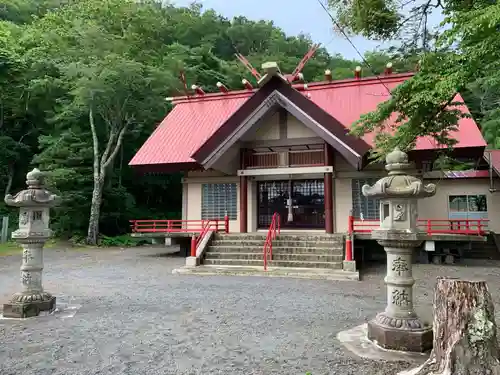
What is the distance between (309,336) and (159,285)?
15.1ft

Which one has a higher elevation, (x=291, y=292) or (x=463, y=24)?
(x=463, y=24)

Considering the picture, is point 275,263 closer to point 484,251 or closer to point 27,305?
point 27,305

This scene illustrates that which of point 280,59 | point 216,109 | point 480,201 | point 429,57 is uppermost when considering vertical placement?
point 280,59

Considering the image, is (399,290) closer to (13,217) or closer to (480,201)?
(480,201)

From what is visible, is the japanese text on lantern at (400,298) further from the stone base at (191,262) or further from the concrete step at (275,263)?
the stone base at (191,262)

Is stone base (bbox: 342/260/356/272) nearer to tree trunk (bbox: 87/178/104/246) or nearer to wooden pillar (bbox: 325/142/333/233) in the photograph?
wooden pillar (bbox: 325/142/333/233)

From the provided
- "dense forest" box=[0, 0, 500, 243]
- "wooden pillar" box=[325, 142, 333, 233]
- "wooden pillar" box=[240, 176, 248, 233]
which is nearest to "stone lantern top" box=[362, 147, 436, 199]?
"wooden pillar" box=[325, 142, 333, 233]

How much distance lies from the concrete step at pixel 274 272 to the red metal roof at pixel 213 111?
4.69 m

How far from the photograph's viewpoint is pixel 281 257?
1073 centimetres

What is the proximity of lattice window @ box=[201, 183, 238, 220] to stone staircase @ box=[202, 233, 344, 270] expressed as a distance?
2.37m

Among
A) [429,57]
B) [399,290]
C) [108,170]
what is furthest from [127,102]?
[399,290]

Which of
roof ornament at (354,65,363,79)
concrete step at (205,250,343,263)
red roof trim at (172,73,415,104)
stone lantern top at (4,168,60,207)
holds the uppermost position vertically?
roof ornament at (354,65,363,79)

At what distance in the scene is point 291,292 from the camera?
766 centimetres

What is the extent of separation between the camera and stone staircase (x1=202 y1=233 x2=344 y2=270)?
409 inches
